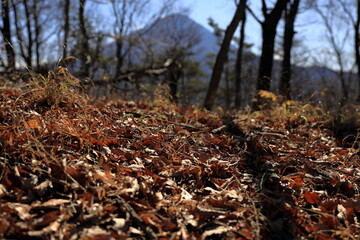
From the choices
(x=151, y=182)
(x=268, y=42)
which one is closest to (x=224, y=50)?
(x=268, y=42)

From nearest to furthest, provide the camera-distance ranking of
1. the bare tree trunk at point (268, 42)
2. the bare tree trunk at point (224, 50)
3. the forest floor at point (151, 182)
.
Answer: the forest floor at point (151, 182), the bare tree trunk at point (224, 50), the bare tree trunk at point (268, 42)

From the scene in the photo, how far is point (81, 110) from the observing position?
2912 millimetres

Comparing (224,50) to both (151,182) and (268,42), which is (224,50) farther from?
(151,182)

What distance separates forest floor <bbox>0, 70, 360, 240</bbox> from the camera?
61.7 inches

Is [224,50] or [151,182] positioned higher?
[224,50]

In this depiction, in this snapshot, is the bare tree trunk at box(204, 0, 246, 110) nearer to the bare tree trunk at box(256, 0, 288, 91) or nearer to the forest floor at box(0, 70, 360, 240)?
the bare tree trunk at box(256, 0, 288, 91)

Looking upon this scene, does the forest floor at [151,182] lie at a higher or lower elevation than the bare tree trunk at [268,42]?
lower

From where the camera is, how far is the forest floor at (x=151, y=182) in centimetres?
157

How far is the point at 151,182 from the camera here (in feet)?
6.51

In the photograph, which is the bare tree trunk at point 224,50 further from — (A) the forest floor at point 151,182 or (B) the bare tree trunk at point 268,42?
(A) the forest floor at point 151,182

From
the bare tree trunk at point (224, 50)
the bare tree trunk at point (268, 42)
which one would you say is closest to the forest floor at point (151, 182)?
the bare tree trunk at point (224, 50)

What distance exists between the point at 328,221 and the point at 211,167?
0.91m

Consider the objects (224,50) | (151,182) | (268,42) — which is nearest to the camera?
(151,182)

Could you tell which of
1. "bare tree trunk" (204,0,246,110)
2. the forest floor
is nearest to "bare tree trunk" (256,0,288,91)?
"bare tree trunk" (204,0,246,110)
